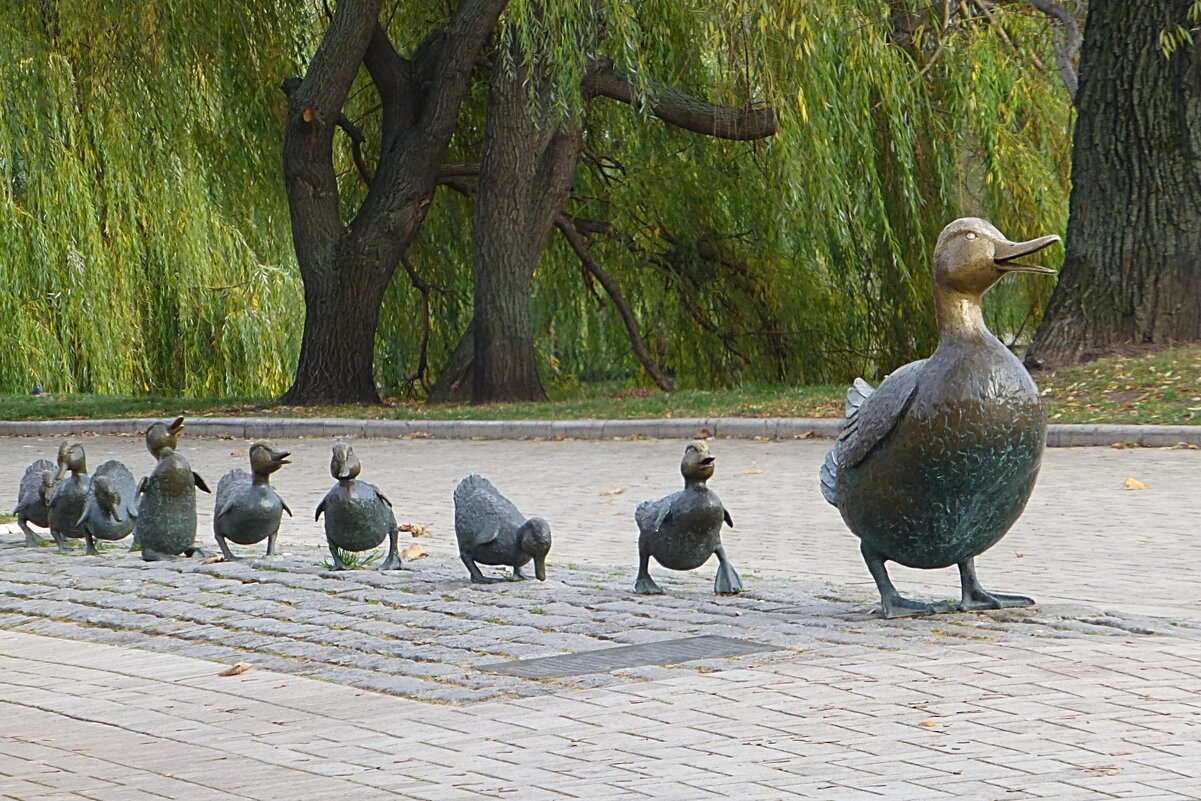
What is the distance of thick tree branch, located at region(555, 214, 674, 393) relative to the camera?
22281mm

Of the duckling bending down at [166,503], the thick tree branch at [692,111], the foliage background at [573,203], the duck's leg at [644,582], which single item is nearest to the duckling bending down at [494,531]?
the duck's leg at [644,582]

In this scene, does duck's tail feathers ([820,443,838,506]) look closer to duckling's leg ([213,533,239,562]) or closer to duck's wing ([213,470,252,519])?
duck's wing ([213,470,252,519])

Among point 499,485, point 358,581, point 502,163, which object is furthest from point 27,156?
point 358,581

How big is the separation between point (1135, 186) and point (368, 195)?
351 inches

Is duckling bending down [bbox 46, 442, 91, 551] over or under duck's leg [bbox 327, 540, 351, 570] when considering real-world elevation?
over

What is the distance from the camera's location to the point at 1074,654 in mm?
6625

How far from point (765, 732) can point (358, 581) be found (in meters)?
3.66

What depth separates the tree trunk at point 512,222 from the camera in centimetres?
2044

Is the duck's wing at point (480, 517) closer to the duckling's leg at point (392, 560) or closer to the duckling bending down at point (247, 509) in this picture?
the duckling's leg at point (392, 560)

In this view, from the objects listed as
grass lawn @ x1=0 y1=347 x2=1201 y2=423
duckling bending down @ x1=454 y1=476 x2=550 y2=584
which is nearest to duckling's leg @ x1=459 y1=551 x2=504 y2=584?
duckling bending down @ x1=454 y1=476 x2=550 y2=584

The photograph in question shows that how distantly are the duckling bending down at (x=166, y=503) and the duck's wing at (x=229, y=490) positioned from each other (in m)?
0.17

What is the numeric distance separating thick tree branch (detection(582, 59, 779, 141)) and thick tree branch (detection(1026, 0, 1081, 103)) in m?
3.38

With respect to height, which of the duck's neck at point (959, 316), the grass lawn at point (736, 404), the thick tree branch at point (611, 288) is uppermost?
the thick tree branch at point (611, 288)

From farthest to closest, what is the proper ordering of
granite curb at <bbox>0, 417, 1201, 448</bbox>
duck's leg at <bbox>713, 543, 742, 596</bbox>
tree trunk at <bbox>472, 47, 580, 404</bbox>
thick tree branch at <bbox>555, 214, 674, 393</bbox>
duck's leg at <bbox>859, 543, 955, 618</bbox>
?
thick tree branch at <bbox>555, 214, 674, 393</bbox> < tree trunk at <bbox>472, 47, 580, 404</bbox> < granite curb at <bbox>0, 417, 1201, 448</bbox> < duck's leg at <bbox>713, 543, 742, 596</bbox> < duck's leg at <bbox>859, 543, 955, 618</bbox>
